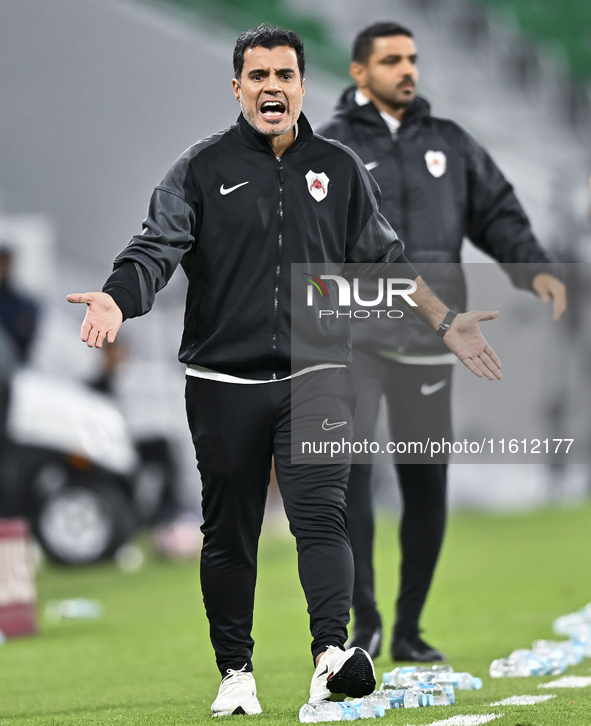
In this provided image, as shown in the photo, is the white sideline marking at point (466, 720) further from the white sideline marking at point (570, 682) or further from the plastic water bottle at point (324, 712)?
the white sideline marking at point (570, 682)

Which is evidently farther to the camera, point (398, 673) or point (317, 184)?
point (398, 673)

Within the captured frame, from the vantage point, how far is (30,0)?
667 inches

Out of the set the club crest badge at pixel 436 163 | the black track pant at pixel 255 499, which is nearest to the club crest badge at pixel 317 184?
the black track pant at pixel 255 499

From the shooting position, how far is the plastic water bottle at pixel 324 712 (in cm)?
346

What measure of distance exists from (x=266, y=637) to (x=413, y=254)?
2473 millimetres

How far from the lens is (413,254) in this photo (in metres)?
4.94

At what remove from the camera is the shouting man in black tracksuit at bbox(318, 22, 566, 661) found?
16.2 feet

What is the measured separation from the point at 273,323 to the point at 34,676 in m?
2.22

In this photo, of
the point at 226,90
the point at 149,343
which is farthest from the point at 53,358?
the point at 226,90

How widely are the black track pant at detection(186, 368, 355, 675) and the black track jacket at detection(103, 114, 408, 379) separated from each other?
0.09m

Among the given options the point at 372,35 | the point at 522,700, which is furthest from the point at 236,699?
the point at 372,35

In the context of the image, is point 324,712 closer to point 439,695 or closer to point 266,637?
point 439,695

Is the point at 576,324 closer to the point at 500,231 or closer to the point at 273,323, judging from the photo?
the point at 500,231

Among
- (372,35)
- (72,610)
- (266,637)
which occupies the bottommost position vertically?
(72,610)
